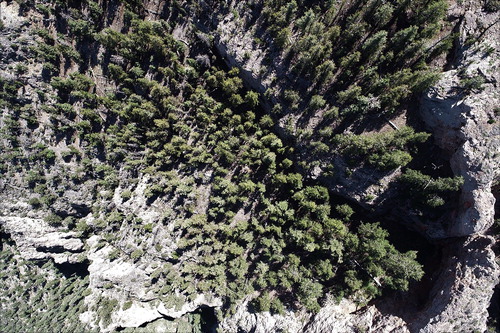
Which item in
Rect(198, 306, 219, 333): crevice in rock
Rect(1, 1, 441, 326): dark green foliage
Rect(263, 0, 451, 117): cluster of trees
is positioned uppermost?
Rect(263, 0, 451, 117): cluster of trees

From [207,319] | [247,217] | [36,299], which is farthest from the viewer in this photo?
[36,299]

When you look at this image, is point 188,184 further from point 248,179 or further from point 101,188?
point 101,188

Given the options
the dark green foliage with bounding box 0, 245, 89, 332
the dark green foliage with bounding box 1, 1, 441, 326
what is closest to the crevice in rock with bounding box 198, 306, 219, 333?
the dark green foliage with bounding box 1, 1, 441, 326

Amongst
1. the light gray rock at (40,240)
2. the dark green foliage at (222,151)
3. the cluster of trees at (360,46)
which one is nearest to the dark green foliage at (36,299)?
the light gray rock at (40,240)

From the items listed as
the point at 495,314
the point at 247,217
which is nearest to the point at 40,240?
the point at 247,217

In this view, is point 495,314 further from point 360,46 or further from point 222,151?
point 222,151

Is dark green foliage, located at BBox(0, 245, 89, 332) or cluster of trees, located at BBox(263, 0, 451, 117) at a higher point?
cluster of trees, located at BBox(263, 0, 451, 117)

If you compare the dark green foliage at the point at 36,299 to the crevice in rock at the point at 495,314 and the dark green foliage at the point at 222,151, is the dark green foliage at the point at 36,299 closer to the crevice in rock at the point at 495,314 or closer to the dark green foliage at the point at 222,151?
the dark green foliage at the point at 222,151

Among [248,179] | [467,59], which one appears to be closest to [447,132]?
[467,59]

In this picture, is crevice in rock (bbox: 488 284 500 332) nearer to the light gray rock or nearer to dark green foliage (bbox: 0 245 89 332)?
the light gray rock

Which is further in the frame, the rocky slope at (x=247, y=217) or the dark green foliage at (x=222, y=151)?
the dark green foliage at (x=222, y=151)
